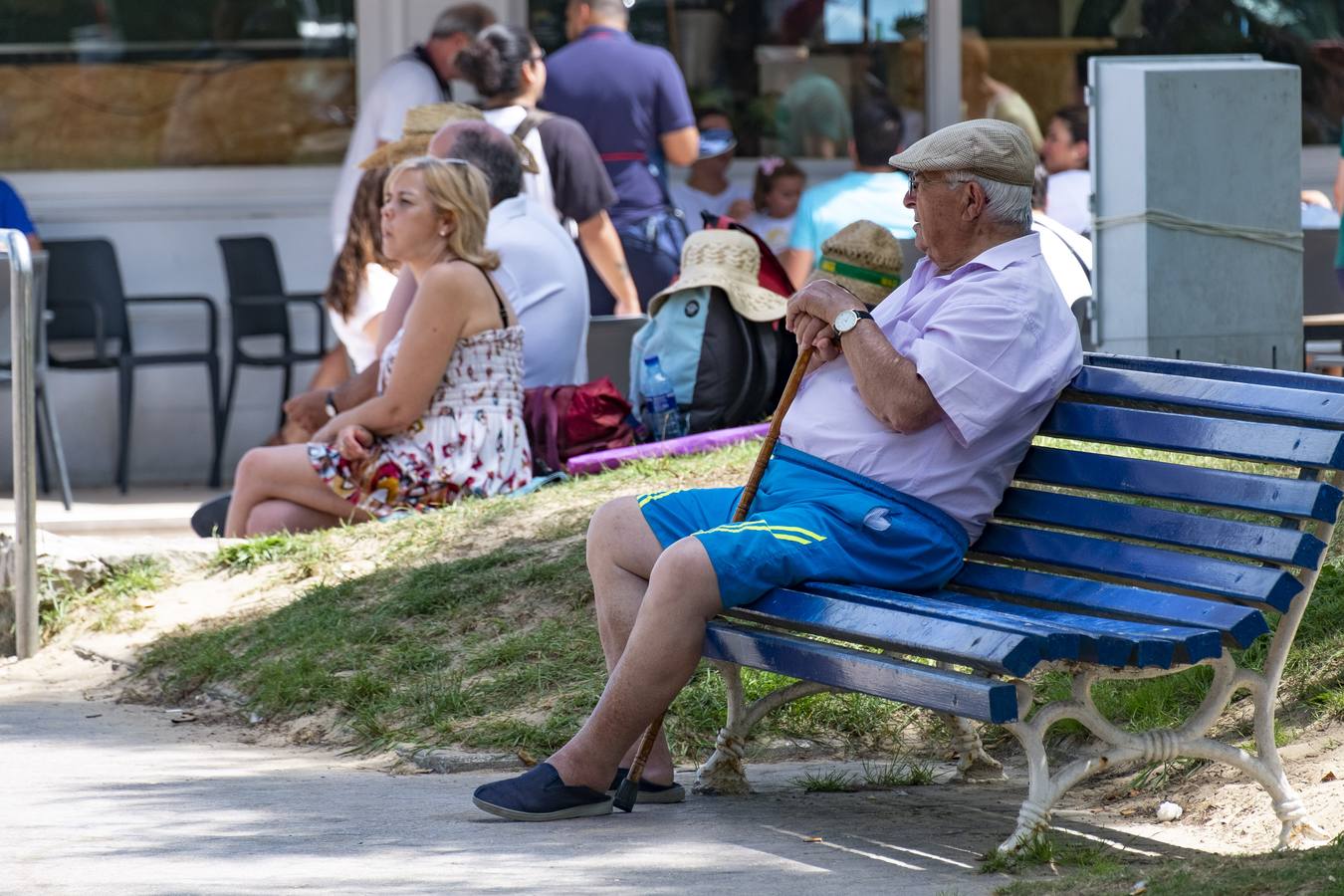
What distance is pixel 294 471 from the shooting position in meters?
6.31

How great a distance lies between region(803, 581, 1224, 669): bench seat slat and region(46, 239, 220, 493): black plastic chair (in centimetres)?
668

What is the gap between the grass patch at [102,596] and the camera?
6.05 metres

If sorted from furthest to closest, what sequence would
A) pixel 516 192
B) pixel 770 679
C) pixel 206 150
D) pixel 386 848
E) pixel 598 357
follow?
pixel 206 150 → pixel 598 357 → pixel 516 192 → pixel 770 679 → pixel 386 848

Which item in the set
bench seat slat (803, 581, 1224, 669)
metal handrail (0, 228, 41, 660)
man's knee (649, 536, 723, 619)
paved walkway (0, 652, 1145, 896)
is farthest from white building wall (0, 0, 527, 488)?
bench seat slat (803, 581, 1224, 669)

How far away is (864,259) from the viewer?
553 cm

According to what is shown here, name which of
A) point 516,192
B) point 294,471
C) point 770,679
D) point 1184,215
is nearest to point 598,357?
point 516,192

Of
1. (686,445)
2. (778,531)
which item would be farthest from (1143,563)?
(686,445)

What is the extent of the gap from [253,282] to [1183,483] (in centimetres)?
683

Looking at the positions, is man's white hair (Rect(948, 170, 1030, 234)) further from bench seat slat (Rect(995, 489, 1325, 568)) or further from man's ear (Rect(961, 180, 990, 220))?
bench seat slat (Rect(995, 489, 1325, 568))

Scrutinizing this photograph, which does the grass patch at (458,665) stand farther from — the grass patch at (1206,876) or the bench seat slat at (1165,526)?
the grass patch at (1206,876)

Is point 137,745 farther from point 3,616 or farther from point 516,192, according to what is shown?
point 516,192

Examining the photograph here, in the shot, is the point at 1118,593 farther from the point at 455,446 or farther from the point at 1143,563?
the point at 455,446

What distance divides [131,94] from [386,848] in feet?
24.1

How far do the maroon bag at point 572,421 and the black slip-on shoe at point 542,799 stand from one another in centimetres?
272
